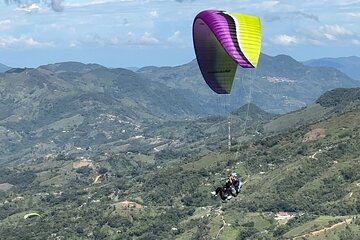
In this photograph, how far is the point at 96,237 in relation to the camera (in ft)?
585

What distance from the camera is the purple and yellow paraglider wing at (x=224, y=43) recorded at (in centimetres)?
3688

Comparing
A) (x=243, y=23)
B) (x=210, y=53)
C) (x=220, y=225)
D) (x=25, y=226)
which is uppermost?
(x=243, y=23)

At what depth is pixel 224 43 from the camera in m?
37.5

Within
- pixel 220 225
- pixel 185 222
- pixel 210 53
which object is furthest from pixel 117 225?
pixel 210 53

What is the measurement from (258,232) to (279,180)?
37240 millimetres

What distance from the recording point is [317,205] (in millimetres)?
176875

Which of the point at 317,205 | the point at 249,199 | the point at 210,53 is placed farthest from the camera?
the point at 249,199

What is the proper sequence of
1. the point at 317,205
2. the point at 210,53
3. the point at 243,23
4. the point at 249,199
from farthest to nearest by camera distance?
the point at 249,199 < the point at 317,205 < the point at 210,53 < the point at 243,23

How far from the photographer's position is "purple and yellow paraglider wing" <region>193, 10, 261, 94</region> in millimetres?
36875

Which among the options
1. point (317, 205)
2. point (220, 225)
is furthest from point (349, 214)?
point (220, 225)

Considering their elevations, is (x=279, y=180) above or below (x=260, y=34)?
below

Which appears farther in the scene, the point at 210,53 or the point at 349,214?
the point at 349,214

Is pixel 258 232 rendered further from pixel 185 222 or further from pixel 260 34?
pixel 260 34

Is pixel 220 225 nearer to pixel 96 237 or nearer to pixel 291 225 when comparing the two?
pixel 291 225
